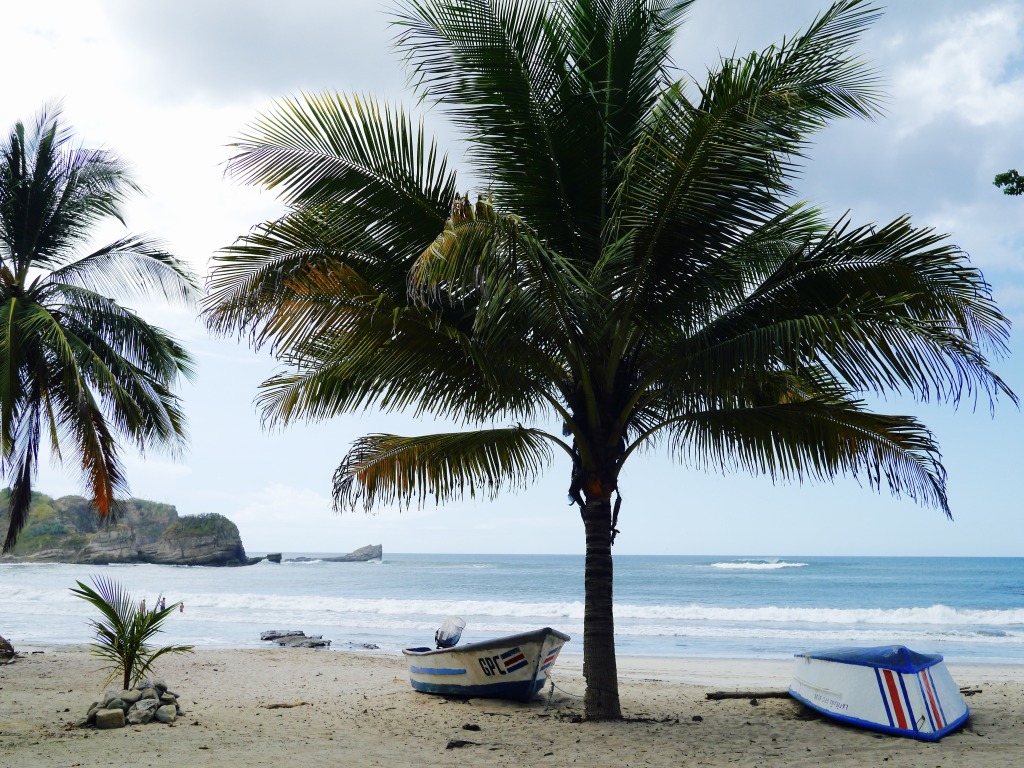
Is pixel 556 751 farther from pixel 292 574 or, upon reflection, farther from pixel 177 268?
pixel 292 574

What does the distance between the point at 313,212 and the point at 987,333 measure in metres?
5.98

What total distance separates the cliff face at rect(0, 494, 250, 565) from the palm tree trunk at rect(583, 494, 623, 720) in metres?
63.1

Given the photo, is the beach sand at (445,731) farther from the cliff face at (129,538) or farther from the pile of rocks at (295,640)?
the cliff face at (129,538)

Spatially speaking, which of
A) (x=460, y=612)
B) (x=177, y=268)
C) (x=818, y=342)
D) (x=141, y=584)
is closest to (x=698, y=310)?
(x=818, y=342)

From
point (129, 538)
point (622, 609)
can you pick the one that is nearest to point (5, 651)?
point (622, 609)

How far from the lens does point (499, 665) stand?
9.22 m

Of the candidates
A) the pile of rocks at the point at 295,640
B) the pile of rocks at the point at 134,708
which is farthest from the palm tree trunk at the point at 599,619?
the pile of rocks at the point at 295,640

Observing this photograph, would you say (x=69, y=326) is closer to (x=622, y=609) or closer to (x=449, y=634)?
(x=449, y=634)

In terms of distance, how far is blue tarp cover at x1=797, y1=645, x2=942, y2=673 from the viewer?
7.54 meters

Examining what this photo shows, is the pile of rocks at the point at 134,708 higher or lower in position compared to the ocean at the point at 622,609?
higher

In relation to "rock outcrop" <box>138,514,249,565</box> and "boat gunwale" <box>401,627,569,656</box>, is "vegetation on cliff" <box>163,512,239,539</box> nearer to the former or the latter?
"rock outcrop" <box>138,514,249,565</box>

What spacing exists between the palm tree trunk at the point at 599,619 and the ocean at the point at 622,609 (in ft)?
33.9

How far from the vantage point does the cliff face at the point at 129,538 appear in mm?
62406

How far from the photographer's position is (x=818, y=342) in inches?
260
